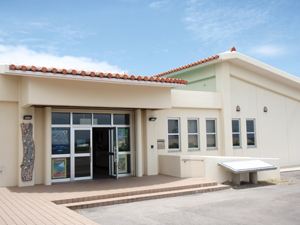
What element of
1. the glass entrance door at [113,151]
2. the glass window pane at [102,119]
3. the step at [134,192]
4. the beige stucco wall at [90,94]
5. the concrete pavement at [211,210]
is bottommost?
the concrete pavement at [211,210]

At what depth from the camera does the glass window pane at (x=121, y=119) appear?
12865 mm

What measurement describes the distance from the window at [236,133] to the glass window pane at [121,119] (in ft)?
18.7

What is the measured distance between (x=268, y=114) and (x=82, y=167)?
10304 mm

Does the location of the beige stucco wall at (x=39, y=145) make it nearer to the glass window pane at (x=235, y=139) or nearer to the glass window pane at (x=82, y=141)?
the glass window pane at (x=82, y=141)

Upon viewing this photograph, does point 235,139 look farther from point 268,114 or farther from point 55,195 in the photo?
point 55,195

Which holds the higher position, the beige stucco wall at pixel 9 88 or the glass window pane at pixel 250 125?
the beige stucco wall at pixel 9 88

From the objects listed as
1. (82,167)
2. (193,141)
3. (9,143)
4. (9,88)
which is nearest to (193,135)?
(193,141)

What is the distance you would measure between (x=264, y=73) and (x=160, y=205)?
35.6ft

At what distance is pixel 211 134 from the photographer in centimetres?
1516

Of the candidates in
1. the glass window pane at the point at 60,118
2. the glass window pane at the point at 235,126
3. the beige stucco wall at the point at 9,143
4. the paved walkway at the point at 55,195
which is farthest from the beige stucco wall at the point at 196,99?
the beige stucco wall at the point at 9,143

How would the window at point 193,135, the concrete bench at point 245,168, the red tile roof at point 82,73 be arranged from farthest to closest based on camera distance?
the window at point 193,135 < the concrete bench at point 245,168 < the red tile roof at point 82,73

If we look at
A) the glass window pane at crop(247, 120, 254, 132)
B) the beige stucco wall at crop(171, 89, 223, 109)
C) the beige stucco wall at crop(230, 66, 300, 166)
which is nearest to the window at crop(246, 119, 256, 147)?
the glass window pane at crop(247, 120, 254, 132)

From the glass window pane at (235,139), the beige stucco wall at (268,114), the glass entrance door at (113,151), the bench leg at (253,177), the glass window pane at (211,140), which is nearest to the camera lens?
the bench leg at (253,177)

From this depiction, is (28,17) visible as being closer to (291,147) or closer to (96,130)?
(96,130)
